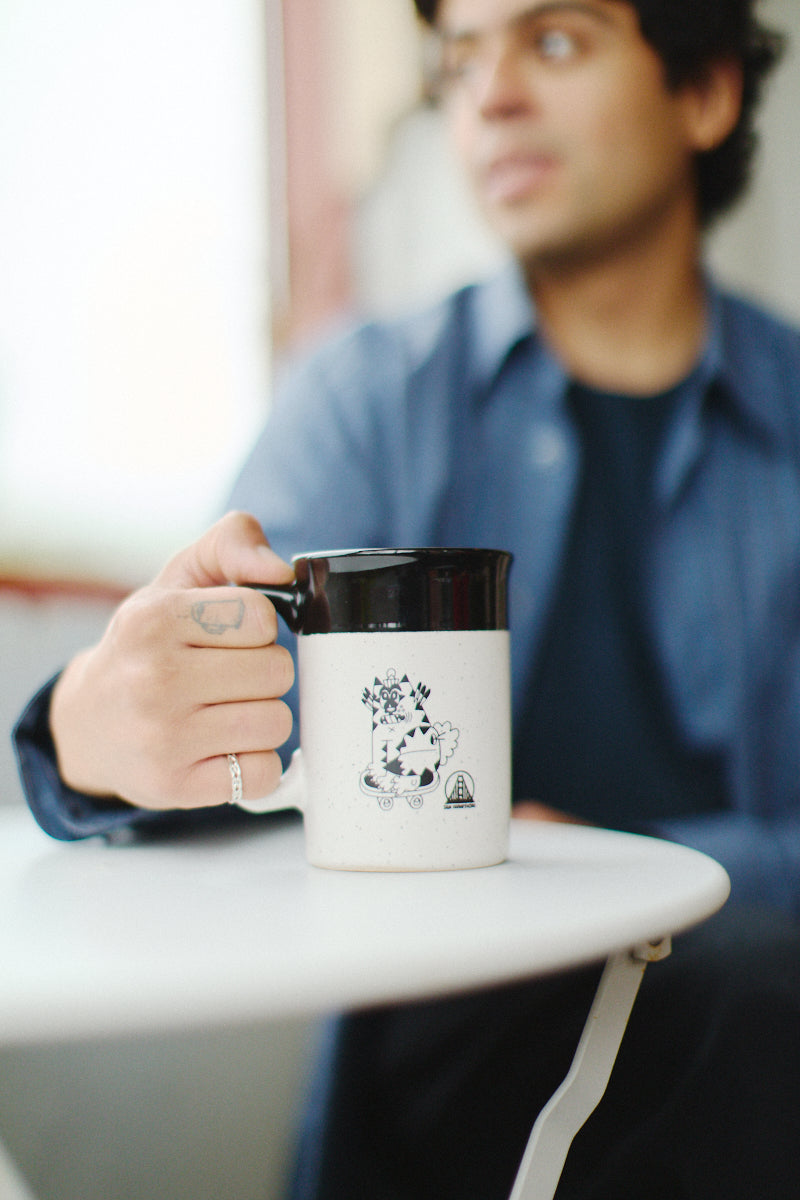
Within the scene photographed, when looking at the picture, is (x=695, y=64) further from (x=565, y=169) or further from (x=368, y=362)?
(x=368, y=362)

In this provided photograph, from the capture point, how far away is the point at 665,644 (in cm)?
110

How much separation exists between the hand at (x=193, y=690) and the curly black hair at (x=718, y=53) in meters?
1.07

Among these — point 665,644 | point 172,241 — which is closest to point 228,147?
point 172,241

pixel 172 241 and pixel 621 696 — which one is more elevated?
pixel 172 241

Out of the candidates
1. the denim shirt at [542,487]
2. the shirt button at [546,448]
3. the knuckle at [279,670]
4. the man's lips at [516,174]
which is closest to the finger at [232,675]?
the knuckle at [279,670]

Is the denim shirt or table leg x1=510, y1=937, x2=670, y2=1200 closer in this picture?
table leg x1=510, y1=937, x2=670, y2=1200

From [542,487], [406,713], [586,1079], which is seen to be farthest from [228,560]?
[542,487]

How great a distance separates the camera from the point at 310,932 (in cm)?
36

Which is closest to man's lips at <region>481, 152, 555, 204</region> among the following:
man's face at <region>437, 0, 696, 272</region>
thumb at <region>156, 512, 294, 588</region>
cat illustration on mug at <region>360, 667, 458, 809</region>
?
man's face at <region>437, 0, 696, 272</region>

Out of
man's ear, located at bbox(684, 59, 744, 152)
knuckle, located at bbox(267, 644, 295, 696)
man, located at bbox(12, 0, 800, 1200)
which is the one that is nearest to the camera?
knuckle, located at bbox(267, 644, 295, 696)

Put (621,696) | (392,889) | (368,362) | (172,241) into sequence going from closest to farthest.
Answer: (392,889) → (621,696) → (368,362) → (172,241)

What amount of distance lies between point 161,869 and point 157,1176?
3.00 feet

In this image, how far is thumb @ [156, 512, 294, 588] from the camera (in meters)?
0.53

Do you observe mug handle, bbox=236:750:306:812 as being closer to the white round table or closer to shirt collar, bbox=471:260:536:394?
the white round table
